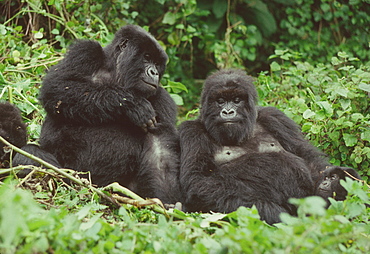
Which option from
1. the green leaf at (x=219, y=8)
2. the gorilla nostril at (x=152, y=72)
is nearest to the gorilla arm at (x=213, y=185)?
the gorilla nostril at (x=152, y=72)

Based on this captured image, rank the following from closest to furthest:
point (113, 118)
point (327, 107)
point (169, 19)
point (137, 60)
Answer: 1. point (113, 118)
2. point (137, 60)
3. point (327, 107)
4. point (169, 19)

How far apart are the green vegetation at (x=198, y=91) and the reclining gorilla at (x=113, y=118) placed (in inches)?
20.7

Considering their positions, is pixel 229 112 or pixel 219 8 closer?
pixel 229 112

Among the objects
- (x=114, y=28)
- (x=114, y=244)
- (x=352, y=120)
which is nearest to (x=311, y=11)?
(x=114, y=28)

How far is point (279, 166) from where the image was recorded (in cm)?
386

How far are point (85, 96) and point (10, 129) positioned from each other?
64cm

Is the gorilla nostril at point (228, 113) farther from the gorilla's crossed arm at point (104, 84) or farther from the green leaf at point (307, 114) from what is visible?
the green leaf at point (307, 114)

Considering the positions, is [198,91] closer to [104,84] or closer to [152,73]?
[152,73]

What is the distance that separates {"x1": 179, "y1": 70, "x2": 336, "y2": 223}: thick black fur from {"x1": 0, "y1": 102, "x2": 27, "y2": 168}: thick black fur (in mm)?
1285

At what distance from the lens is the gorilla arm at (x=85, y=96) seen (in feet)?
13.0

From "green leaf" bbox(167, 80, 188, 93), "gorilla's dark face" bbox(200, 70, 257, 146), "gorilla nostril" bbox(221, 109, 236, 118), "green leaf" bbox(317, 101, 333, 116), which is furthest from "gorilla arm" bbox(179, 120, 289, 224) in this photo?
"green leaf" bbox(167, 80, 188, 93)

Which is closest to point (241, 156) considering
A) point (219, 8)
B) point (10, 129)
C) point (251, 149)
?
point (251, 149)

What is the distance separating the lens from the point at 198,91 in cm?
738

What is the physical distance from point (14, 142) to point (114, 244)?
6.38 feet
